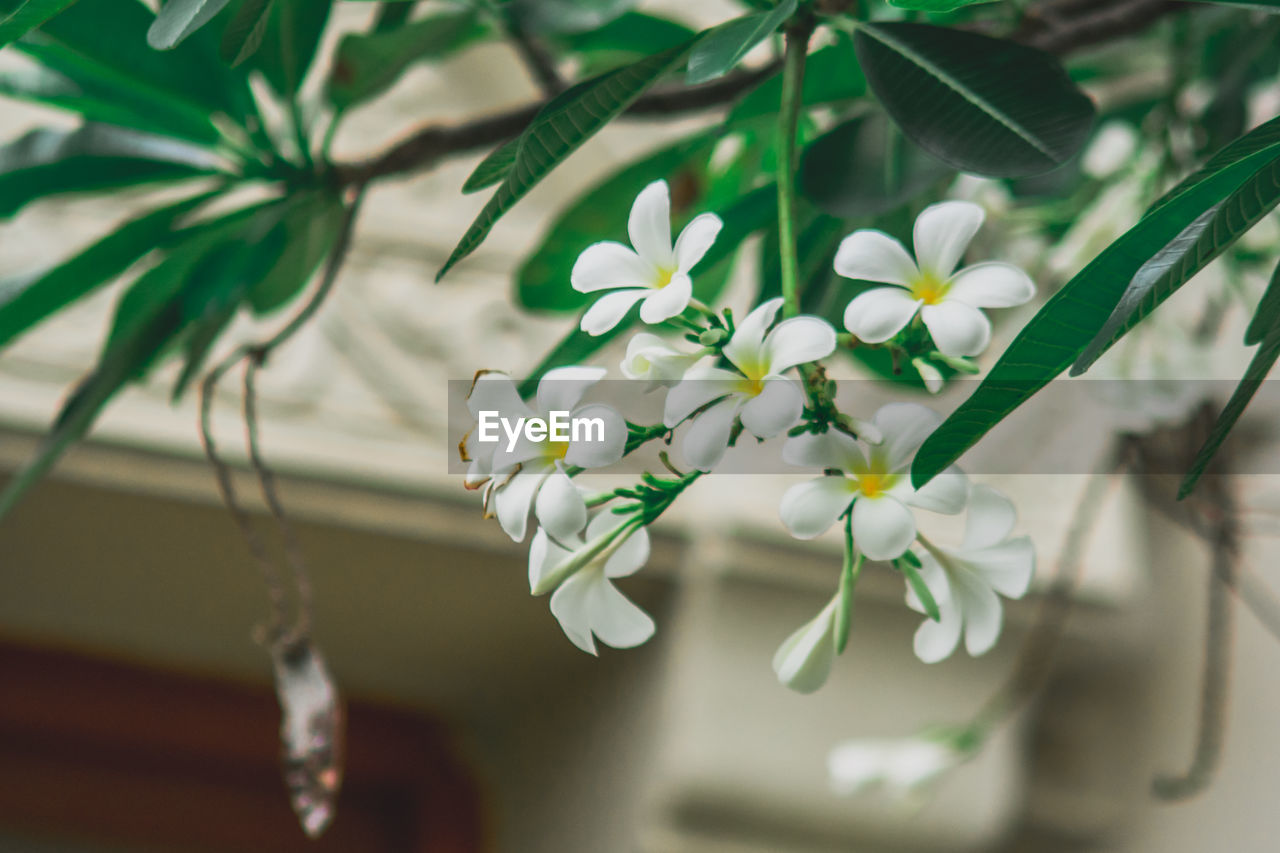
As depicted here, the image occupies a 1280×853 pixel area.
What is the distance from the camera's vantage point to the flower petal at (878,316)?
0.18 metres

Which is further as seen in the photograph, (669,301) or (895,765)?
(895,765)

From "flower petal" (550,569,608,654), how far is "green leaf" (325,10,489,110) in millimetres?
289

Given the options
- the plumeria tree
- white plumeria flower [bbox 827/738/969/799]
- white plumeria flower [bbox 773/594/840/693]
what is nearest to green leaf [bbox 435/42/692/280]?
the plumeria tree

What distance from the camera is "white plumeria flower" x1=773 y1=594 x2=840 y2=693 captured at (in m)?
0.21

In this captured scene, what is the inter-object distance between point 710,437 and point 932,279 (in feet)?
0.18

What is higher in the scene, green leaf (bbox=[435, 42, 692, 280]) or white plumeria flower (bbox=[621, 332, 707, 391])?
green leaf (bbox=[435, 42, 692, 280])

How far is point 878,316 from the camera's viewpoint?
18cm

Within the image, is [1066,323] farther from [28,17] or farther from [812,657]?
[28,17]

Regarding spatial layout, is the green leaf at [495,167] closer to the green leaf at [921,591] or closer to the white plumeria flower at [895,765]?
the green leaf at [921,591]

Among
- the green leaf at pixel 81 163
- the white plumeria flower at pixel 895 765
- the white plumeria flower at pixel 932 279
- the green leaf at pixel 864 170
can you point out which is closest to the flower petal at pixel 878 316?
the white plumeria flower at pixel 932 279

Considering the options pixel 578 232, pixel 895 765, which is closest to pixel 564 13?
pixel 578 232

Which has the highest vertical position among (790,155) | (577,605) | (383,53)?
(383,53)

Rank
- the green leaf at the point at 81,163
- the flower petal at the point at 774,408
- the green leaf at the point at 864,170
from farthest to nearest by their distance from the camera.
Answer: the green leaf at the point at 81,163, the green leaf at the point at 864,170, the flower petal at the point at 774,408

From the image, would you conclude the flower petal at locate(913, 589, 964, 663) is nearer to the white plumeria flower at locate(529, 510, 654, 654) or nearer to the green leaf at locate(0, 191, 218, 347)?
the white plumeria flower at locate(529, 510, 654, 654)
